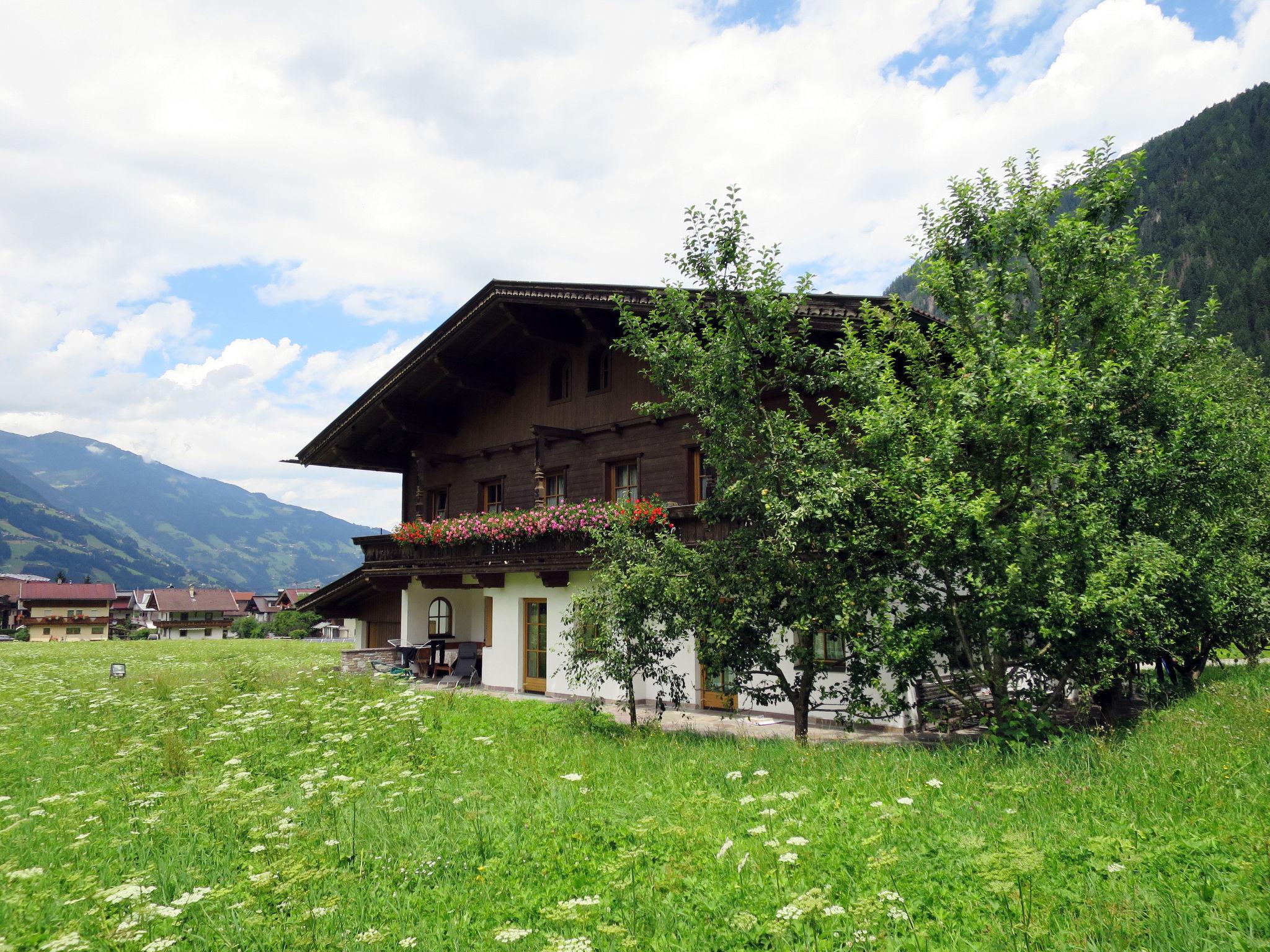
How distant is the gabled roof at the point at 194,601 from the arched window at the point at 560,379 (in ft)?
326

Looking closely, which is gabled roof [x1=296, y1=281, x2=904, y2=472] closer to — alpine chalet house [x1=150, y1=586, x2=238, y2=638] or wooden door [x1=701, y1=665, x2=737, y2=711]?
wooden door [x1=701, y1=665, x2=737, y2=711]

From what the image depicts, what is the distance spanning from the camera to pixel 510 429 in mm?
19938

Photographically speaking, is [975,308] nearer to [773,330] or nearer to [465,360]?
[773,330]

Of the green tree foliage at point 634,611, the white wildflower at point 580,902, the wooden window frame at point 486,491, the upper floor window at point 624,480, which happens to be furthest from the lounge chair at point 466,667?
the white wildflower at point 580,902

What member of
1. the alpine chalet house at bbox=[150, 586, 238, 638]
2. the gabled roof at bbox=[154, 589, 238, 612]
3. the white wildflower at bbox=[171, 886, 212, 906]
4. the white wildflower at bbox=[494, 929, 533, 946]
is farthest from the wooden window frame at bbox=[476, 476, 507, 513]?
the gabled roof at bbox=[154, 589, 238, 612]

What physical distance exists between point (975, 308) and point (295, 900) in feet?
33.4

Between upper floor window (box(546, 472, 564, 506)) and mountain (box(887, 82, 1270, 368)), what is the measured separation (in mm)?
73412

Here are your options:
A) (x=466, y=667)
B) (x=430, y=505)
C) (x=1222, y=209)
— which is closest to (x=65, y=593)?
(x=430, y=505)

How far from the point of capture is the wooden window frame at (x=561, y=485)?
1830cm

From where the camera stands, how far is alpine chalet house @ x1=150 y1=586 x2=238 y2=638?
9725 centimetres

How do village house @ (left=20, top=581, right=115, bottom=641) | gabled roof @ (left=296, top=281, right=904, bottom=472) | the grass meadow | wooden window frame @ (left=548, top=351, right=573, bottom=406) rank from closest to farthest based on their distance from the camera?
the grass meadow < gabled roof @ (left=296, top=281, right=904, bottom=472) < wooden window frame @ (left=548, top=351, right=573, bottom=406) < village house @ (left=20, top=581, right=115, bottom=641)

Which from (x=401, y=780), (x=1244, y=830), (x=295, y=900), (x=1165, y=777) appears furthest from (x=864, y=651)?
(x=295, y=900)

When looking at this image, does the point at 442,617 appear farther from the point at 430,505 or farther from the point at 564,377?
the point at 564,377

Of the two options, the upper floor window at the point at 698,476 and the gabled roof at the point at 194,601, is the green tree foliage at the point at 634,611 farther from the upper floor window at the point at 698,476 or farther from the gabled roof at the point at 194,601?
the gabled roof at the point at 194,601
